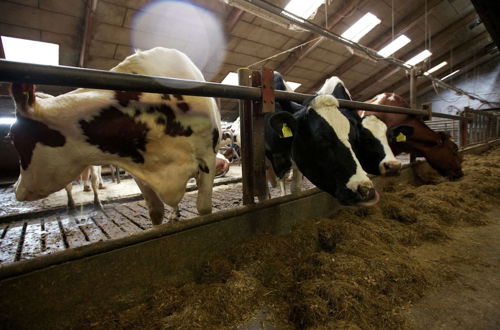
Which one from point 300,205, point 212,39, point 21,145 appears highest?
point 212,39

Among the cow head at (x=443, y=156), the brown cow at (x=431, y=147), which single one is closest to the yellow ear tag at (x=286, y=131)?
the brown cow at (x=431, y=147)

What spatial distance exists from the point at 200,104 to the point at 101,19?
6.79 meters

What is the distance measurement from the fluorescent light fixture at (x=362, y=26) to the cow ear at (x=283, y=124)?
10327 mm

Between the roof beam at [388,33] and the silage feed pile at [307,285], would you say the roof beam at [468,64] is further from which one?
the silage feed pile at [307,285]

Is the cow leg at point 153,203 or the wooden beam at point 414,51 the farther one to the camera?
the wooden beam at point 414,51

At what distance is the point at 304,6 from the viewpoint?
7.85 metres

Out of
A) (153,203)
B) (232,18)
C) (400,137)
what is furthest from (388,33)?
(153,203)

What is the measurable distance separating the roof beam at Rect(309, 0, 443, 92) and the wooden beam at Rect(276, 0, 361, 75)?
3.43 metres

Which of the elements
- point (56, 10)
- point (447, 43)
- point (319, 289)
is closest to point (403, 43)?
point (447, 43)

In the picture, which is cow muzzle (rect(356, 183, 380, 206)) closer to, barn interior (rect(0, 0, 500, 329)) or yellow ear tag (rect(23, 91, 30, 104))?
barn interior (rect(0, 0, 500, 329))

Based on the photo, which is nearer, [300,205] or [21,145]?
[21,145]

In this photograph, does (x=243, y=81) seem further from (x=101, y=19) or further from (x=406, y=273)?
(x=101, y=19)

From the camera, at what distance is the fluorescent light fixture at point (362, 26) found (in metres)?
10.2

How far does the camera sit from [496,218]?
2.50 meters
